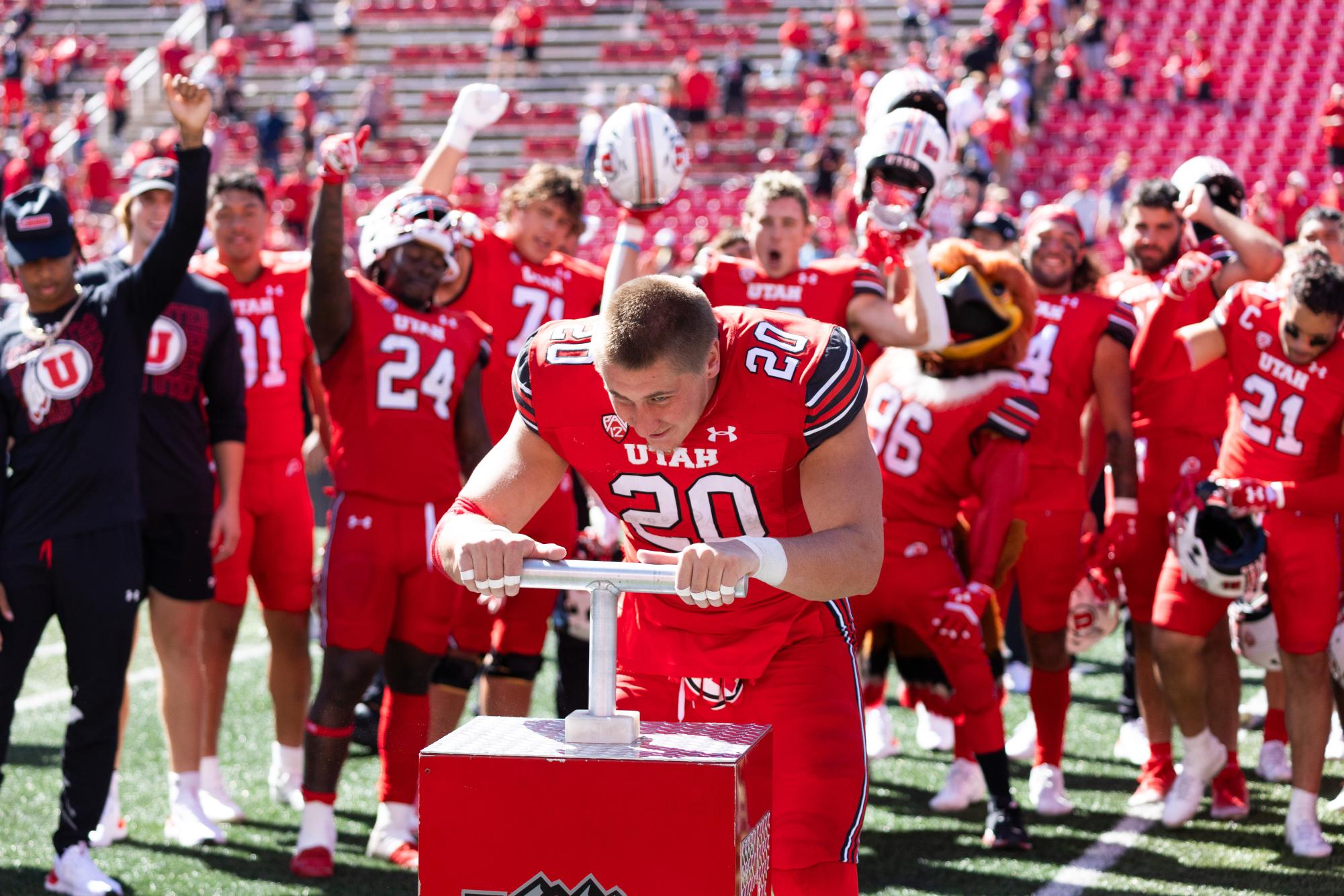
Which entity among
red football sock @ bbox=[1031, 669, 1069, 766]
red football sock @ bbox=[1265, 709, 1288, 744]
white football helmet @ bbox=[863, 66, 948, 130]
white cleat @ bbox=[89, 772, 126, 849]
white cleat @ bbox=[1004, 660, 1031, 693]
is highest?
white football helmet @ bbox=[863, 66, 948, 130]

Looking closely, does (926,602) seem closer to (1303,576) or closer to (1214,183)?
(1303,576)

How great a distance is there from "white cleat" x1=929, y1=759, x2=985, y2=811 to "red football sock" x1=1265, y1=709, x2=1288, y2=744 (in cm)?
125

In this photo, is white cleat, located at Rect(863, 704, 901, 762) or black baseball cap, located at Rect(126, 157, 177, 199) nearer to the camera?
black baseball cap, located at Rect(126, 157, 177, 199)

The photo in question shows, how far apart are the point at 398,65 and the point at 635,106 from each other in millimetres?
19430

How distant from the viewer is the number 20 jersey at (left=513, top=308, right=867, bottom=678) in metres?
3.20

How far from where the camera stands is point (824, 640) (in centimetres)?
349

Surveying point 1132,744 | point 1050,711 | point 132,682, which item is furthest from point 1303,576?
point 132,682

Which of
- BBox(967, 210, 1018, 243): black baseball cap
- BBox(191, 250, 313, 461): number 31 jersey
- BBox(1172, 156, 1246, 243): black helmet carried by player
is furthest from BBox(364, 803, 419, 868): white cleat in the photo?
BBox(967, 210, 1018, 243): black baseball cap

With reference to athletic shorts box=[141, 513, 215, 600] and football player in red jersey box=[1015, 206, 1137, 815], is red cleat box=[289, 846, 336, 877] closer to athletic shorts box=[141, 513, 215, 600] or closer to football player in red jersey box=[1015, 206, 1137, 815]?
athletic shorts box=[141, 513, 215, 600]

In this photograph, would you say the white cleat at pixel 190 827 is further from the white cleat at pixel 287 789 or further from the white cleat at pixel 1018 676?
the white cleat at pixel 1018 676

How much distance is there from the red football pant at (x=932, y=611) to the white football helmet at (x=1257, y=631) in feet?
3.69

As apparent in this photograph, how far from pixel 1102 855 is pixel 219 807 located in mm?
3032

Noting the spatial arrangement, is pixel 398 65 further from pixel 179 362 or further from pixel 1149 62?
pixel 179 362

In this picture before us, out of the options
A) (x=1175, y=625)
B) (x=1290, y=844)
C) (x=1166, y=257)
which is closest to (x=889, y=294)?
(x=1166, y=257)
